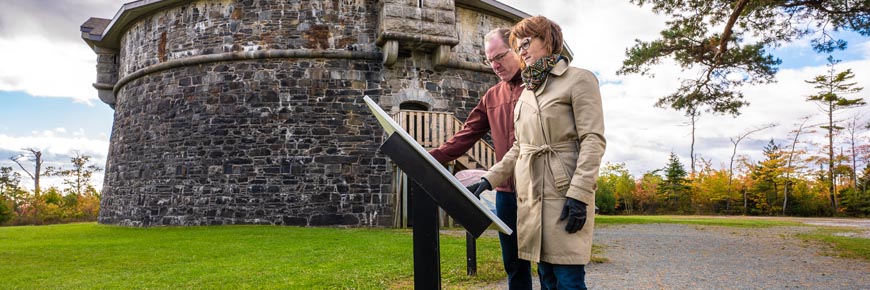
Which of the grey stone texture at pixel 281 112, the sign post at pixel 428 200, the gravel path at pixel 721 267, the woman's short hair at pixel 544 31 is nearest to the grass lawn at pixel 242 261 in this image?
the gravel path at pixel 721 267

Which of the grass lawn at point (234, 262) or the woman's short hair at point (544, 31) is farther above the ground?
the woman's short hair at point (544, 31)

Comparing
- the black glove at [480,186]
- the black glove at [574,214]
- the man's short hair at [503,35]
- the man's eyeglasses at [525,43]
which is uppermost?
the man's short hair at [503,35]

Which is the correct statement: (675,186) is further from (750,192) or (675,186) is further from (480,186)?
(480,186)

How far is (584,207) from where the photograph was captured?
7.31ft

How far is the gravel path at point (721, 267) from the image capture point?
5.62m

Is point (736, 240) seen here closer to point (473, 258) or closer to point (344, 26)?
point (473, 258)

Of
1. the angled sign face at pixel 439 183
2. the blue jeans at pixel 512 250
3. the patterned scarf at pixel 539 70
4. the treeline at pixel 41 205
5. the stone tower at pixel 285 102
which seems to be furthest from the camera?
the treeline at pixel 41 205

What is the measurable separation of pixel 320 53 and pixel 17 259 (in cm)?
765

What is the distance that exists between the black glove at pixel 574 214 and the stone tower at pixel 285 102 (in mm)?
11189

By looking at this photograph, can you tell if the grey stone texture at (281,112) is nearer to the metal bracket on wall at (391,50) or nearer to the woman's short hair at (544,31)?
the metal bracket on wall at (391,50)

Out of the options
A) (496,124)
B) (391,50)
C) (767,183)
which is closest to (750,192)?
(767,183)

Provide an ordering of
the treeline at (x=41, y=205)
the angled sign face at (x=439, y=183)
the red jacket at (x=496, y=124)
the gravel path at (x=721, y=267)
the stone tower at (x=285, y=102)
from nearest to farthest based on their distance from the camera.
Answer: the angled sign face at (x=439, y=183)
the red jacket at (x=496, y=124)
the gravel path at (x=721, y=267)
the stone tower at (x=285, y=102)
the treeline at (x=41, y=205)

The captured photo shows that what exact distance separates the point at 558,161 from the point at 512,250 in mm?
614

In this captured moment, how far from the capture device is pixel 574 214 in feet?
7.27
